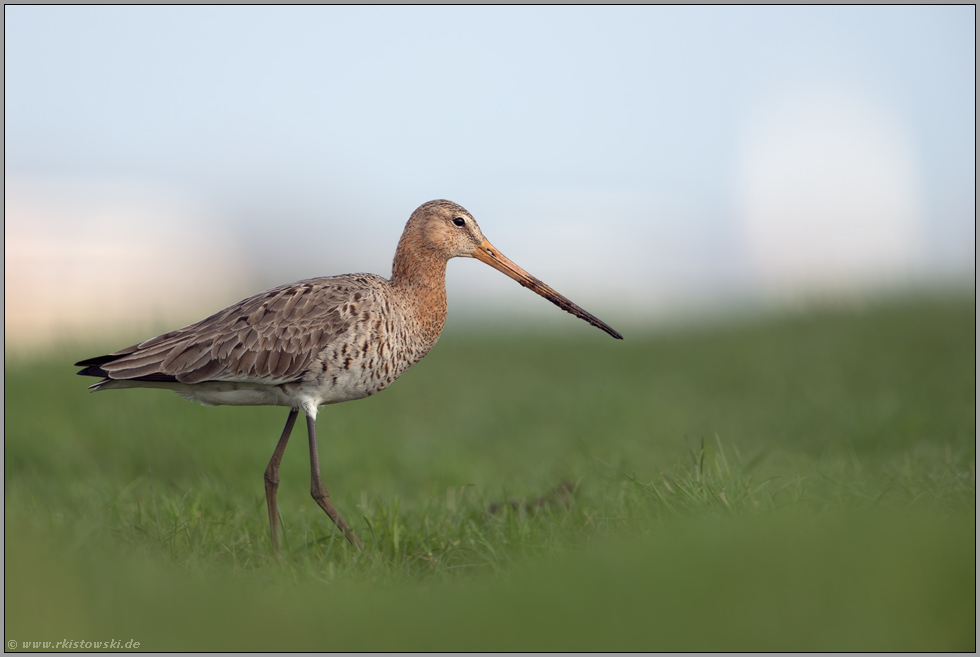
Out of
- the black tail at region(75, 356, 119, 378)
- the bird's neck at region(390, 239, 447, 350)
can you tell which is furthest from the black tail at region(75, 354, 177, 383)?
the bird's neck at region(390, 239, 447, 350)

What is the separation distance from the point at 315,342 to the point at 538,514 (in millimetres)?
2053

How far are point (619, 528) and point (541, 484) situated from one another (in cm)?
269

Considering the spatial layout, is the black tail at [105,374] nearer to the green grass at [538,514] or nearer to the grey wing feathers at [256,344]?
the grey wing feathers at [256,344]

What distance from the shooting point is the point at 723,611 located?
3.36 meters

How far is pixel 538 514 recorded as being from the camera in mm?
6074

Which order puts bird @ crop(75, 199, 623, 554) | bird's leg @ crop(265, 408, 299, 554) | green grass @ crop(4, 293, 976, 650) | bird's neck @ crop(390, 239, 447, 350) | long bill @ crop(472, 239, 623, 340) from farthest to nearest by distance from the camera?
long bill @ crop(472, 239, 623, 340)
bird's neck @ crop(390, 239, 447, 350)
bird @ crop(75, 199, 623, 554)
bird's leg @ crop(265, 408, 299, 554)
green grass @ crop(4, 293, 976, 650)

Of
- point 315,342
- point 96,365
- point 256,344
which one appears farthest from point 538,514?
Answer: point 96,365

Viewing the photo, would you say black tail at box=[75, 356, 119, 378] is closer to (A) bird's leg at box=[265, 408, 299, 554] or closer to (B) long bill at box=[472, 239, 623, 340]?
(A) bird's leg at box=[265, 408, 299, 554]

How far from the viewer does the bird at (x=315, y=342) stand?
6.00 m

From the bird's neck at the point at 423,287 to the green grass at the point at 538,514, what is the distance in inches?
50.2

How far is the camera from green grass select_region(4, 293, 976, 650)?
3.46m

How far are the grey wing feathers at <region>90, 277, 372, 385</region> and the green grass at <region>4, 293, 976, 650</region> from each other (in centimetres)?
104

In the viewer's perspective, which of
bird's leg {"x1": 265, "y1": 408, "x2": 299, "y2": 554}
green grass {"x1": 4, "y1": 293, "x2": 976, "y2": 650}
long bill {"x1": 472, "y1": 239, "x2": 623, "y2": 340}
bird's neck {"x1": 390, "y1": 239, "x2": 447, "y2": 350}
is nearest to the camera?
green grass {"x1": 4, "y1": 293, "x2": 976, "y2": 650}

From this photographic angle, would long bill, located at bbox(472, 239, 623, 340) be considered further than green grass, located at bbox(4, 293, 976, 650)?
Yes
